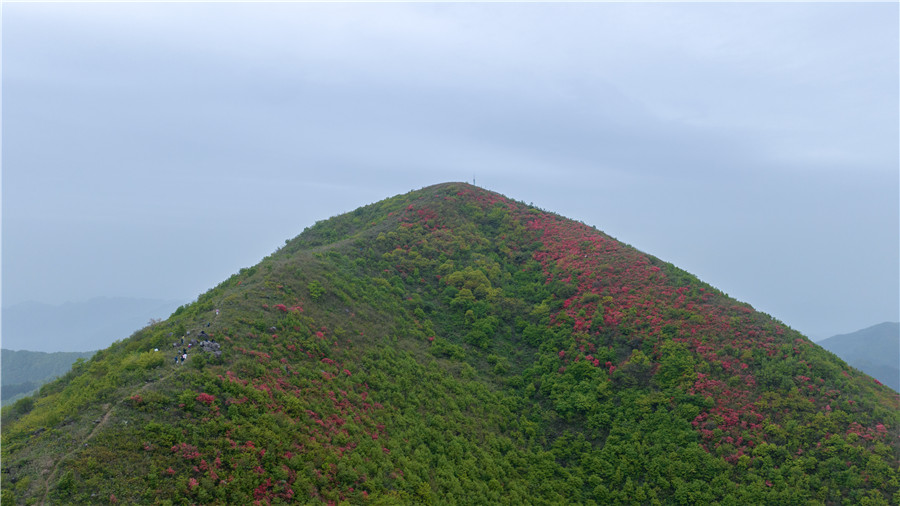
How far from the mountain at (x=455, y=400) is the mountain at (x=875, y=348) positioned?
13276cm

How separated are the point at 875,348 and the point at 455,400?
648 ft

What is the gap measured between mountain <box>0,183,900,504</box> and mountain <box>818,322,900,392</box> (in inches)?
5227

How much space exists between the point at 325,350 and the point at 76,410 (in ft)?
34.5

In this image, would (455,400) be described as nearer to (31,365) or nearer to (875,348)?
(31,365)

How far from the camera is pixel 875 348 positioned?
155 m

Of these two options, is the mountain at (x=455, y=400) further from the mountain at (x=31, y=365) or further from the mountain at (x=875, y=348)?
the mountain at (x=875, y=348)

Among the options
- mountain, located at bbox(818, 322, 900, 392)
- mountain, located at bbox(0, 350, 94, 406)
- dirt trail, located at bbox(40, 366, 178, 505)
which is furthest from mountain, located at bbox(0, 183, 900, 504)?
mountain, located at bbox(818, 322, 900, 392)

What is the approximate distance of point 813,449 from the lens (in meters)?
21.7

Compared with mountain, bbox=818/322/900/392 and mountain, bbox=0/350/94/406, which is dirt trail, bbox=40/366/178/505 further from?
mountain, bbox=818/322/900/392

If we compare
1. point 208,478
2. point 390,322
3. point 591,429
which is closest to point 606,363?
point 591,429

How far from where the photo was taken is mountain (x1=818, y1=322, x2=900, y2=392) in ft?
408

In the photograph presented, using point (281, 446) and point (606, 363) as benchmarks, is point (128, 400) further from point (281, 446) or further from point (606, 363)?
point (606, 363)

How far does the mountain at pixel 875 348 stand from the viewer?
124363 millimetres

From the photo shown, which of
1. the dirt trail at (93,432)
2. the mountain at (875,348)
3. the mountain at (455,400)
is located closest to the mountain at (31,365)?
the mountain at (455,400)
